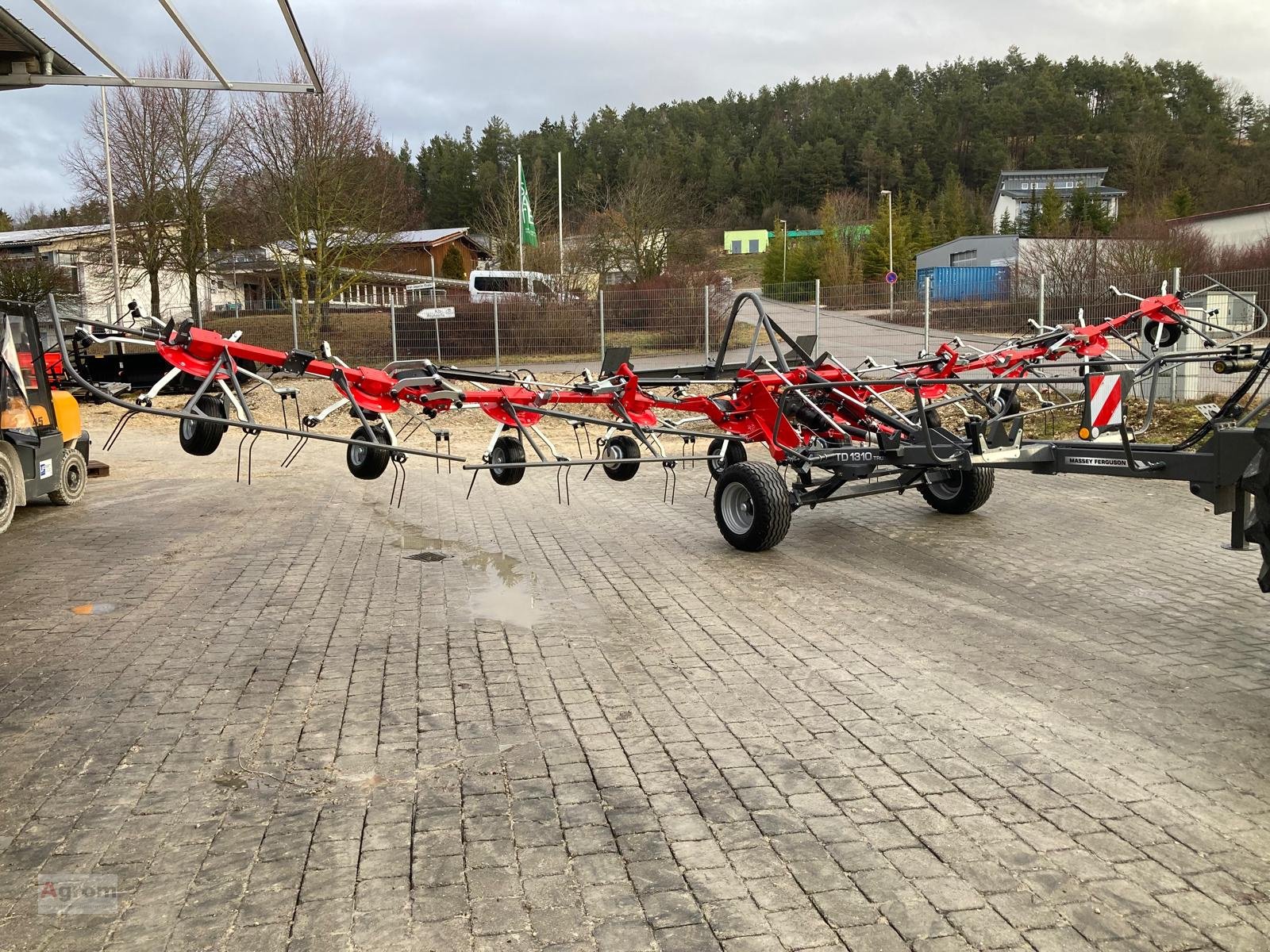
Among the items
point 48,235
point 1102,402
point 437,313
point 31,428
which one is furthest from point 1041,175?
point 31,428

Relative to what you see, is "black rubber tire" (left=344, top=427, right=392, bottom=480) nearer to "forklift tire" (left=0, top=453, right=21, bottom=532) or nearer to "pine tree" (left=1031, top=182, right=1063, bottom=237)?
"forklift tire" (left=0, top=453, right=21, bottom=532)

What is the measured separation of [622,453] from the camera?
Answer: 9211mm

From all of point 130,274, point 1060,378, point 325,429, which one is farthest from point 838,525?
point 130,274

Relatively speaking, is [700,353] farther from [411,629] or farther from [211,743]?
[211,743]

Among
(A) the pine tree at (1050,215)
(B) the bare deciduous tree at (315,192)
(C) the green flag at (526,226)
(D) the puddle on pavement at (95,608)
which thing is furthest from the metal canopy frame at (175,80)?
(A) the pine tree at (1050,215)

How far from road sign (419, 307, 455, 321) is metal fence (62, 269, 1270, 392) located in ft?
0.24

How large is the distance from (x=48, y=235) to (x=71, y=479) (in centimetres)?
3832

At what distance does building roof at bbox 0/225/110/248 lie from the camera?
117 feet

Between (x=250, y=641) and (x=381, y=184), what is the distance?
26.0 m

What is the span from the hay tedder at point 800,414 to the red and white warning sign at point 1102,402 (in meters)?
0.01

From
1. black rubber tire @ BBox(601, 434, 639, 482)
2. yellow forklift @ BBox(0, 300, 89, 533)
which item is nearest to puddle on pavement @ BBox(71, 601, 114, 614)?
yellow forklift @ BBox(0, 300, 89, 533)

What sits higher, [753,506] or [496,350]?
[496,350]

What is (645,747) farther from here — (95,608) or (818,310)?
(818,310)

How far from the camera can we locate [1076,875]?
3.51 m
